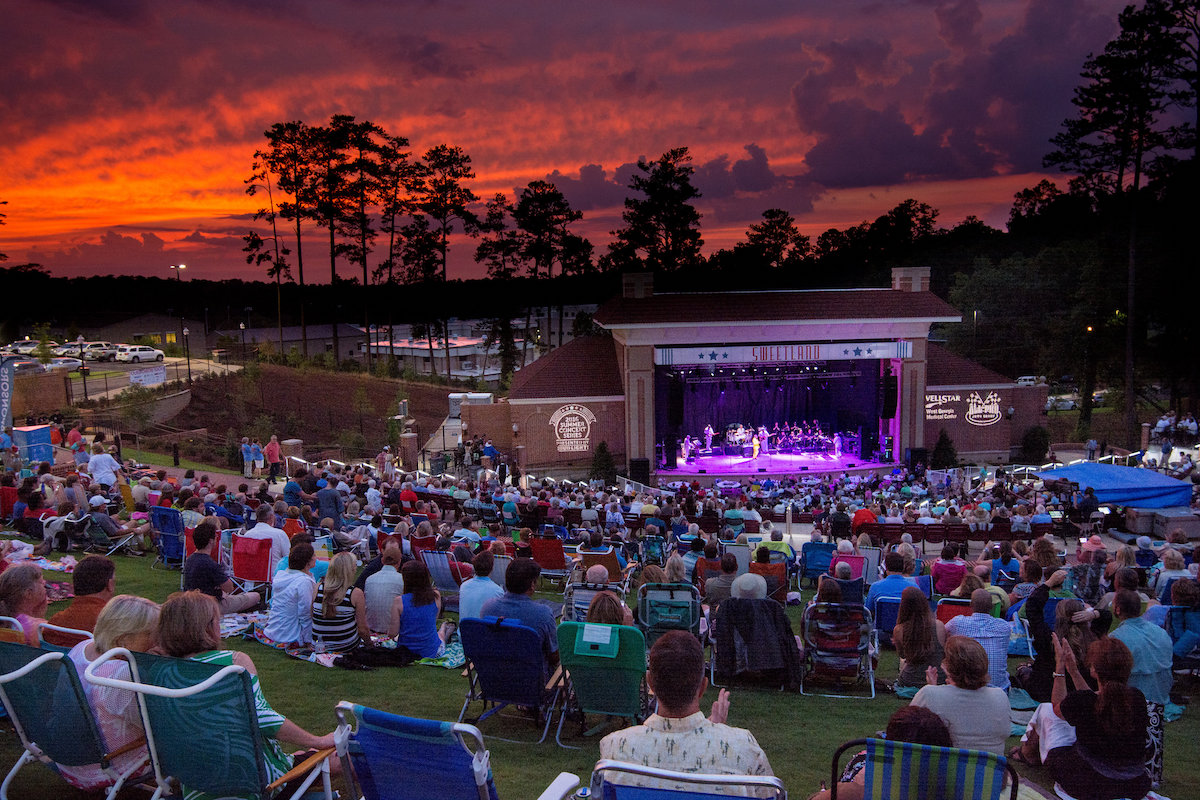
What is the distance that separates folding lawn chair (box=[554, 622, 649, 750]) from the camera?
5.14 m

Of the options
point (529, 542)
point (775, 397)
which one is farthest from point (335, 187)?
point (529, 542)

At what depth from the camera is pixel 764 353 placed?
28.5m

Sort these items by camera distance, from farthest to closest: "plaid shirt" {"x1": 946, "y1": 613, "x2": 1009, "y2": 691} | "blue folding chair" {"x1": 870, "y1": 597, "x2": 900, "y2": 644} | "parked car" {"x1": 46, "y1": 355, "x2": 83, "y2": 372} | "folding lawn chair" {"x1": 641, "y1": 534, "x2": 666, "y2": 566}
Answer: "parked car" {"x1": 46, "y1": 355, "x2": 83, "y2": 372}
"folding lawn chair" {"x1": 641, "y1": 534, "x2": 666, "y2": 566}
"blue folding chair" {"x1": 870, "y1": 597, "x2": 900, "y2": 644}
"plaid shirt" {"x1": 946, "y1": 613, "x2": 1009, "y2": 691}

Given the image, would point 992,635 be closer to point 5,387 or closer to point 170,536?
point 170,536

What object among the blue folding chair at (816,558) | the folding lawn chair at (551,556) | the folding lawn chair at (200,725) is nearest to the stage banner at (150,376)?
the folding lawn chair at (551,556)

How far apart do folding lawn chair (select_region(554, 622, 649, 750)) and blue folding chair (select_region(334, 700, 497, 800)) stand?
6.38 ft

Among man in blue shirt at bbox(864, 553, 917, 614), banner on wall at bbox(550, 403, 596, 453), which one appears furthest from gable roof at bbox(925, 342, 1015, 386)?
man in blue shirt at bbox(864, 553, 917, 614)

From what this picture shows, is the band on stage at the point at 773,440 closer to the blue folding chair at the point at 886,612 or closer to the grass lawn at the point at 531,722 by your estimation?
the blue folding chair at the point at 886,612

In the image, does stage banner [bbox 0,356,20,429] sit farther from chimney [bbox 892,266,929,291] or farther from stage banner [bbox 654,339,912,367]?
chimney [bbox 892,266,929,291]

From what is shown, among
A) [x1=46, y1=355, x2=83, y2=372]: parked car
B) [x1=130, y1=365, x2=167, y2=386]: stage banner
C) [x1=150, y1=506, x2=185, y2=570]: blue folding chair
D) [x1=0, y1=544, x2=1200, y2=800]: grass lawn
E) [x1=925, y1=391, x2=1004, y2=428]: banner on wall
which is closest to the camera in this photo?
[x1=0, y1=544, x2=1200, y2=800]: grass lawn

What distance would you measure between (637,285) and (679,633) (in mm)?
28027

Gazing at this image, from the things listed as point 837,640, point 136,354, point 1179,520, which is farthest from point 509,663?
point 136,354

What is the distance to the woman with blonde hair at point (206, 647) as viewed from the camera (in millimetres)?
3799

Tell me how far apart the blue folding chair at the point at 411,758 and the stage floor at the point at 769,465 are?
24.8 meters
